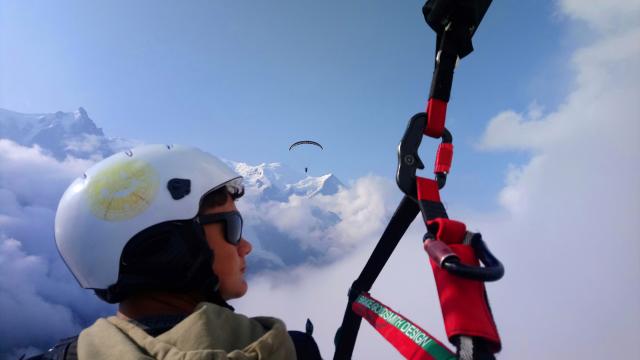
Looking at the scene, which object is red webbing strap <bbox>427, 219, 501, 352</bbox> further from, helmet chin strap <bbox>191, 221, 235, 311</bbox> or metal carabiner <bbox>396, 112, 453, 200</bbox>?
helmet chin strap <bbox>191, 221, 235, 311</bbox>

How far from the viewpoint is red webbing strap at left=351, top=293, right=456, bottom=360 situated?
1.74m

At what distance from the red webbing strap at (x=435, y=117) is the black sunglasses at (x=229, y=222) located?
65.5 inches

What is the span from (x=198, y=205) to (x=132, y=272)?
2.17ft

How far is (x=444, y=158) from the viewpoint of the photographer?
2.12 meters

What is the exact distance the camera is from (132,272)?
8.43 ft

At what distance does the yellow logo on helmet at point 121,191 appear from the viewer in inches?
105

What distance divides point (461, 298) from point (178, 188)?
7.23 feet

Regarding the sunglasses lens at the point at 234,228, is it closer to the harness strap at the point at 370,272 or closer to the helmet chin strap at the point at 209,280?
the helmet chin strap at the point at 209,280

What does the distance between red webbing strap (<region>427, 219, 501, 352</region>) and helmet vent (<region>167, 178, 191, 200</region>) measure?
200 cm

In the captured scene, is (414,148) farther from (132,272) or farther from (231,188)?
(132,272)

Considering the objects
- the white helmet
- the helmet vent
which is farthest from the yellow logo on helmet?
the helmet vent

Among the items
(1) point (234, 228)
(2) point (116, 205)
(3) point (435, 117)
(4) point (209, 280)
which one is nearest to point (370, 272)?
(1) point (234, 228)

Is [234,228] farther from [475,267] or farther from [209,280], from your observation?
[475,267]

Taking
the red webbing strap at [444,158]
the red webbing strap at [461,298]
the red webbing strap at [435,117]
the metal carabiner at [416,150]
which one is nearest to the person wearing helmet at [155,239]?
the red webbing strap at [461,298]
